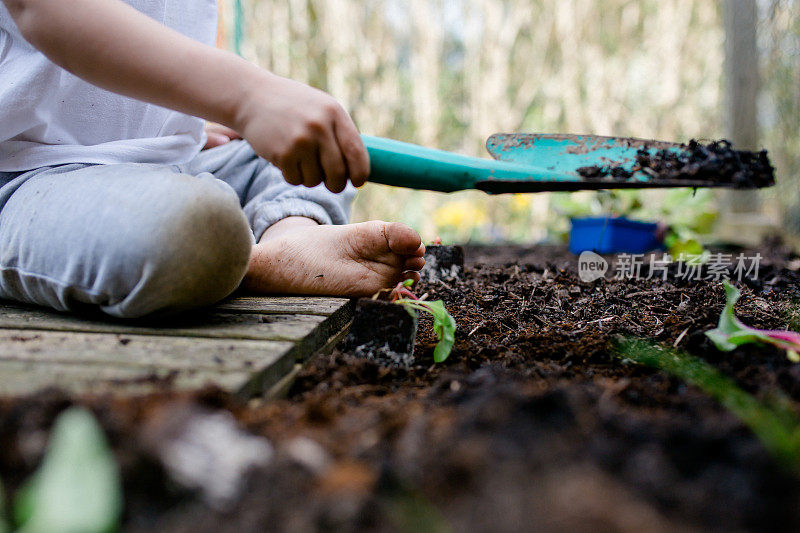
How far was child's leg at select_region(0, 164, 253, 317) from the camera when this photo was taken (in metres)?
0.91

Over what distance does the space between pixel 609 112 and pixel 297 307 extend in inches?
167

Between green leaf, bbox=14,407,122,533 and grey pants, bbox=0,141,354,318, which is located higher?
grey pants, bbox=0,141,354,318

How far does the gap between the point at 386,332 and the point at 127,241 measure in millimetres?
444

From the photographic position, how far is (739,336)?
88 cm

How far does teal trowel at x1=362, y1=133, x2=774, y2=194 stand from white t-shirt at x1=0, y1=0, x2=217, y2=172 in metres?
0.59

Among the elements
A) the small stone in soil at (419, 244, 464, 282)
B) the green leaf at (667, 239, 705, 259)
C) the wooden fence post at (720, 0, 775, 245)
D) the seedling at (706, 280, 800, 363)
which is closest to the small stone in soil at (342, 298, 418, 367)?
the seedling at (706, 280, 800, 363)

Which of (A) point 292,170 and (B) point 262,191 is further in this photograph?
(B) point 262,191

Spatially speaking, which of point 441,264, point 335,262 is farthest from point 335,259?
point 441,264

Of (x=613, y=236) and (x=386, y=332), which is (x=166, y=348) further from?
(x=613, y=236)

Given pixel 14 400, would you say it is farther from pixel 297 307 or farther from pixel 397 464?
pixel 297 307

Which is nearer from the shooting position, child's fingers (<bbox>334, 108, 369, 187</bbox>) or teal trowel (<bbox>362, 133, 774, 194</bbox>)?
child's fingers (<bbox>334, 108, 369, 187</bbox>)

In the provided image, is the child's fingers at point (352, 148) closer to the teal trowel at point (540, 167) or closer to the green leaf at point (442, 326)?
the teal trowel at point (540, 167)

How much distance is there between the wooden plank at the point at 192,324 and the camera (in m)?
0.94

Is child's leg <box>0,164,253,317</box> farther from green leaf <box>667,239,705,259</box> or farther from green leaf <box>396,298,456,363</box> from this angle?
green leaf <box>667,239,705,259</box>
